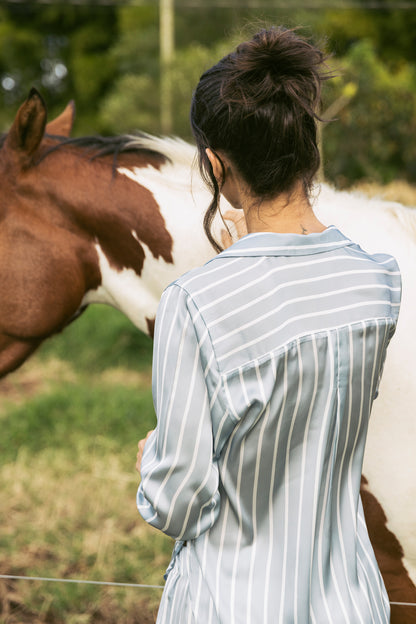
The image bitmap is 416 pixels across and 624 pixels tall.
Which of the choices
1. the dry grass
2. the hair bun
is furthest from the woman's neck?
the dry grass

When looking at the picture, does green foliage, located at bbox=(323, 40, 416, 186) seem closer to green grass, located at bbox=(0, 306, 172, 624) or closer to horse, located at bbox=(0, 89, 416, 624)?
green grass, located at bbox=(0, 306, 172, 624)

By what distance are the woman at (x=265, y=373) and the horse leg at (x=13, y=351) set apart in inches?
39.2

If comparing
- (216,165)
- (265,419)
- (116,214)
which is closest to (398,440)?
(265,419)

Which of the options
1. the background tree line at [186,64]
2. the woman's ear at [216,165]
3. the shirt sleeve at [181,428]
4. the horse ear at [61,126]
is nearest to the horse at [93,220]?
the horse ear at [61,126]

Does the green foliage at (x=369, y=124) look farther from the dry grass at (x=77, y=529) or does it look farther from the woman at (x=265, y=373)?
the woman at (x=265, y=373)

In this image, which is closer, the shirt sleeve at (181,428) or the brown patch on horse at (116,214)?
the shirt sleeve at (181,428)

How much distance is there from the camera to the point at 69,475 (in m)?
3.80

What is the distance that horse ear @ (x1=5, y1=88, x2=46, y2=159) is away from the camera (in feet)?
5.29

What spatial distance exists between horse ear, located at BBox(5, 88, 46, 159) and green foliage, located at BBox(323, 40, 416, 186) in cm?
755

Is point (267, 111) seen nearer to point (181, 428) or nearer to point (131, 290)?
point (181, 428)

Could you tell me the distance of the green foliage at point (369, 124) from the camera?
9.03m

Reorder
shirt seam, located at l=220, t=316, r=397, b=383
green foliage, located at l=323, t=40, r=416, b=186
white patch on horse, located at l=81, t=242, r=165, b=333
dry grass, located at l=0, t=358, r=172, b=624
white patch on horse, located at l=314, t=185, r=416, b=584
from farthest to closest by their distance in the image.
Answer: green foliage, located at l=323, t=40, r=416, b=186 < dry grass, located at l=0, t=358, r=172, b=624 < white patch on horse, located at l=81, t=242, r=165, b=333 < white patch on horse, located at l=314, t=185, r=416, b=584 < shirt seam, located at l=220, t=316, r=397, b=383

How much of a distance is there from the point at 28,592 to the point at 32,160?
1.84 metres

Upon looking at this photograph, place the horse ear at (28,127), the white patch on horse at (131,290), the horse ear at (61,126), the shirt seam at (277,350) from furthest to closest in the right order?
the horse ear at (61,126) → the white patch on horse at (131,290) → the horse ear at (28,127) → the shirt seam at (277,350)
